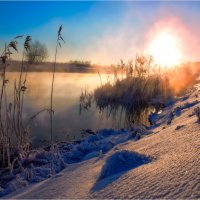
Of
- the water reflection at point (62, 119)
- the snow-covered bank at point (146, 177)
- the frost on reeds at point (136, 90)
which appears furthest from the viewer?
the frost on reeds at point (136, 90)

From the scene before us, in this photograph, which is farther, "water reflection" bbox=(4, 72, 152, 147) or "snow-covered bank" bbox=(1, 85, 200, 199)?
"water reflection" bbox=(4, 72, 152, 147)

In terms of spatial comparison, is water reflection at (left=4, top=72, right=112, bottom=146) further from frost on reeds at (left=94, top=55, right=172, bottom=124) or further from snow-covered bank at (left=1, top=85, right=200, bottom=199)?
snow-covered bank at (left=1, top=85, right=200, bottom=199)

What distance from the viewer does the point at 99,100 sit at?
43.2 ft

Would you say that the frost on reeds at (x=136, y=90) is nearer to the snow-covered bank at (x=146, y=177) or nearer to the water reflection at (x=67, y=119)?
the water reflection at (x=67, y=119)

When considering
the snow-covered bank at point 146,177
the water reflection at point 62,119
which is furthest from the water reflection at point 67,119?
the snow-covered bank at point 146,177

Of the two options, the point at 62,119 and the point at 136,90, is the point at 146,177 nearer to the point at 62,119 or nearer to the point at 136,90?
the point at 62,119

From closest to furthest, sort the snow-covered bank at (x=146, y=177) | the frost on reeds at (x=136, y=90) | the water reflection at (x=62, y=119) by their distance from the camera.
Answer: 1. the snow-covered bank at (x=146, y=177)
2. the water reflection at (x=62, y=119)
3. the frost on reeds at (x=136, y=90)

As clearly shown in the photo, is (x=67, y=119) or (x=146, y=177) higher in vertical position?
(x=146, y=177)

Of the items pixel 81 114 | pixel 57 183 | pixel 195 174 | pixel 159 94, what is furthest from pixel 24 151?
pixel 159 94

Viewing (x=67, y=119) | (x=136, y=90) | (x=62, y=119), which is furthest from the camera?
(x=136, y=90)

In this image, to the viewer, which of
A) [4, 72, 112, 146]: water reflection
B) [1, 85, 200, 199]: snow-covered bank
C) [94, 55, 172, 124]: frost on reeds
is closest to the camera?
[1, 85, 200, 199]: snow-covered bank

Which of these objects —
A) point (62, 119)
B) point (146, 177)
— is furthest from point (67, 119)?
point (146, 177)

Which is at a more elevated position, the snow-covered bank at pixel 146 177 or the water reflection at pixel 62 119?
the snow-covered bank at pixel 146 177

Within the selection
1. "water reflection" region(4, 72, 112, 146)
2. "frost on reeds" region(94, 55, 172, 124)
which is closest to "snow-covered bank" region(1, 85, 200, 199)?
"water reflection" region(4, 72, 112, 146)
